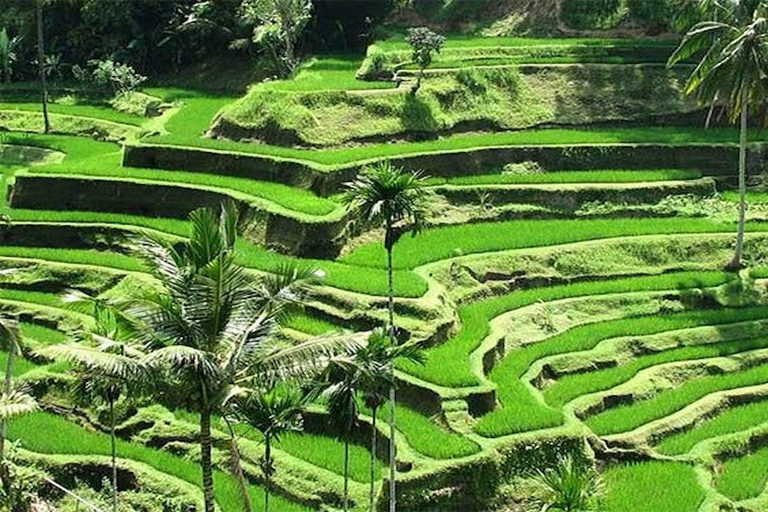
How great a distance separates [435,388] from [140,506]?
5.36 m

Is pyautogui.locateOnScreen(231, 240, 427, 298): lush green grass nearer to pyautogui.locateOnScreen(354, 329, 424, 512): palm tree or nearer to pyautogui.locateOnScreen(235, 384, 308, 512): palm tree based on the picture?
pyautogui.locateOnScreen(354, 329, 424, 512): palm tree

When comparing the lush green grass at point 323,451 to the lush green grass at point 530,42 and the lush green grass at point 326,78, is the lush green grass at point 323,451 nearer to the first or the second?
the lush green grass at point 326,78

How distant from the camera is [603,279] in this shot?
26.3 meters

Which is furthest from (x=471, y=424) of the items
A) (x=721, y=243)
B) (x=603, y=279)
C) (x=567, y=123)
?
(x=567, y=123)

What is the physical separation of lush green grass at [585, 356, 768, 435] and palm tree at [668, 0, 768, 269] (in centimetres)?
488

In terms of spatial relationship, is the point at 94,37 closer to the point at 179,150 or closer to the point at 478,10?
the point at 478,10

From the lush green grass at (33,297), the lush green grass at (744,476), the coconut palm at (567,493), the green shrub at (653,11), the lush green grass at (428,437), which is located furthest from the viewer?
the green shrub at (653,11)

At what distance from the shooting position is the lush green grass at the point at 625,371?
21.5 m

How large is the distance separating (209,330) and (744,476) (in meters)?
10.7

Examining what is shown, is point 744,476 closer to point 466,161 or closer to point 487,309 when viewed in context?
point 487,309

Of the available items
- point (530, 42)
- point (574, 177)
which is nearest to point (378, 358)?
point (574, 177)

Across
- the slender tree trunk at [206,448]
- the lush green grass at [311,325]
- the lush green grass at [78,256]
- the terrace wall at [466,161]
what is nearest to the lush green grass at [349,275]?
the lush green grass at [311,325]

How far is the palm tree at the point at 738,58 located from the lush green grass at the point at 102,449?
46.1 ft

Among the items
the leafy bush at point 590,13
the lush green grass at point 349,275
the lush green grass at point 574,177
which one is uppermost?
the leafy bush at point 590,13
